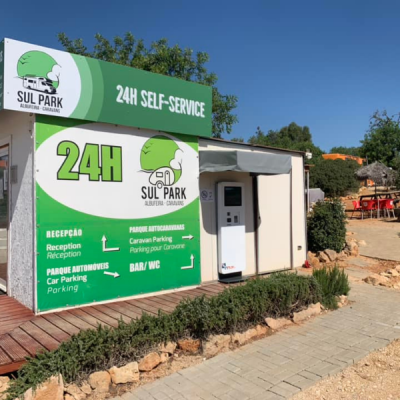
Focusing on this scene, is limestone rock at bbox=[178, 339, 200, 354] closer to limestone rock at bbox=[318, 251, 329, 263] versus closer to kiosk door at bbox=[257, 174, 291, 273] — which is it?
kiosk door at bbox=[257, 174, 291, 273]

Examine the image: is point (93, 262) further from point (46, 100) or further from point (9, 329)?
point (46, 100)

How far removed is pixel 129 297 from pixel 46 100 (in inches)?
111

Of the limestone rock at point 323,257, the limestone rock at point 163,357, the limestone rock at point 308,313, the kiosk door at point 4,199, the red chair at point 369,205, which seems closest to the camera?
the limestone rock at point 163,357

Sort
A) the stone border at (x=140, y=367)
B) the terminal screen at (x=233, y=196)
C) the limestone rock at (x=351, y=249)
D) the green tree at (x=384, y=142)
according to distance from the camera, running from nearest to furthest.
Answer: the stone border at (x=140, y=367)
the terminal screen at (x=233, y=196)
the limestone rock at (x=351, y=249)
the green tree at (x=384, y=142)

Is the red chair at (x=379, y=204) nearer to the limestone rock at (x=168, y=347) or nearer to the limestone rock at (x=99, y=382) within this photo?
the limestone rock at (x=168, y=347)

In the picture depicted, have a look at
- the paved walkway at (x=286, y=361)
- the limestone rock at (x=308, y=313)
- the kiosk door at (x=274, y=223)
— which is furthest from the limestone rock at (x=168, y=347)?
the kiosk door at (x=274, y=223)

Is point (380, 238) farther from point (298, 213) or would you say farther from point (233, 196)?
point (233, 196)

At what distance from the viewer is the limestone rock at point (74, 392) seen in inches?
132

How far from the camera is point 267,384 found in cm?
375

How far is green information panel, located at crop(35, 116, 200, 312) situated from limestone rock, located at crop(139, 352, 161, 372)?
1.54 m

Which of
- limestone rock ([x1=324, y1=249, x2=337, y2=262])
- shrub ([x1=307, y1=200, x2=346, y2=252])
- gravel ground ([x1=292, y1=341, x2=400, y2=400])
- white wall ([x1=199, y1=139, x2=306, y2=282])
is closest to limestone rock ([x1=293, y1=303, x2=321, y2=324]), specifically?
gravel ground ([x1=292, y1=341, x2=400, y2=400])

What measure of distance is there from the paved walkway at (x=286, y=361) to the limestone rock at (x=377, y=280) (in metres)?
1.92

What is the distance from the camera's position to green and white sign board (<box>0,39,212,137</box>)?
4648 mm

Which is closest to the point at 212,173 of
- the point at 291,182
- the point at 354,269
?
the point at 291,182
